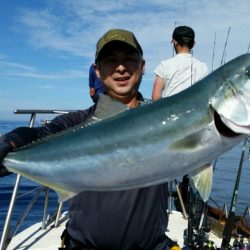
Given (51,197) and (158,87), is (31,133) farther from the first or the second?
(51,197)

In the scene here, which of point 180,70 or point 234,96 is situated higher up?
point 180,70

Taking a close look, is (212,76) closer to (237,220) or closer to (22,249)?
(22,249)

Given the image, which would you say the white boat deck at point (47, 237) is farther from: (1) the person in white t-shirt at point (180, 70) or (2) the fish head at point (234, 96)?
(2) the fish head at point (234, 96)

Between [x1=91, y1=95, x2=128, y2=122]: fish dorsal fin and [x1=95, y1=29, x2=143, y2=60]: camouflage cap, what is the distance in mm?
743

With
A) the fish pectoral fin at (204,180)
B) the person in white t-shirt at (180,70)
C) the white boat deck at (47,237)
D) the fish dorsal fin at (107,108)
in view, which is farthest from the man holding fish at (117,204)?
the white boat deck at (47,237)

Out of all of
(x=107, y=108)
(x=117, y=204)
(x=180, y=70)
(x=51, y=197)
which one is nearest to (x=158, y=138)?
(x=107, y=108)

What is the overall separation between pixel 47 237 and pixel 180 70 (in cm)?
314

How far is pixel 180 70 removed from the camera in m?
6.14

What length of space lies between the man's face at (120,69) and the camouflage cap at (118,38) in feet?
0.12

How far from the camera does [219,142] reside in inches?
102

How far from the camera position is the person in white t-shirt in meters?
6.15

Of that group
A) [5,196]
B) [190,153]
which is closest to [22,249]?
[190,153]

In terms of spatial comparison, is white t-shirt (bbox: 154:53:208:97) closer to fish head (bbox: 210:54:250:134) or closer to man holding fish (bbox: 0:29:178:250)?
man holding fish (bbox: 0:29:178:250)

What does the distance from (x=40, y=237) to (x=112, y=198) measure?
356cm
